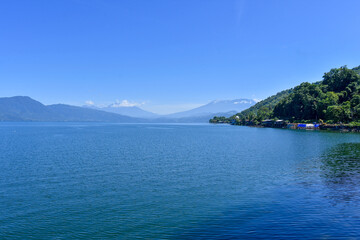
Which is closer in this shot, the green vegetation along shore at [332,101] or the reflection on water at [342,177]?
the reflection on water at [342,177]

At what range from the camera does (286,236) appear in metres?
16.6

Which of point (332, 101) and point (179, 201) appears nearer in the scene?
point (179, 201)

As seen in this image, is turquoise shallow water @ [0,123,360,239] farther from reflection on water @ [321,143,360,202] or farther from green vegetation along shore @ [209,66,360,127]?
green vegetation along shore @ [209,66,360,127]

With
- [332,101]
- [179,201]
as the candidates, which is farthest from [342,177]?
[332,101]

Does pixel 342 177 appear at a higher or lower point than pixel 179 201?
higher

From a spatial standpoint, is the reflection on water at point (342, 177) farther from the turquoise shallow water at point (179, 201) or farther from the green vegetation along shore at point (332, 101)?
the green vegetation along shore at point (332, 101)

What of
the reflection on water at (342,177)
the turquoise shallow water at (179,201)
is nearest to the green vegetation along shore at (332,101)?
the reflection on water at (342,177)

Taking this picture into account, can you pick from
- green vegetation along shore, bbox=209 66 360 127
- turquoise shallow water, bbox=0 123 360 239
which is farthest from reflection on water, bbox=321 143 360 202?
green vegetation along shore, bbox=209 66 360 127

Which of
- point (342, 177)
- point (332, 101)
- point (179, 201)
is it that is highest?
point (332, 101)

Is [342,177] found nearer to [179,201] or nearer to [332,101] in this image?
[179,201]

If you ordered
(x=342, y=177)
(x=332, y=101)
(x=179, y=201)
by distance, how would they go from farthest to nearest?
(x=332, y=101) → (x=342, y=177) → (x=179, y=201)

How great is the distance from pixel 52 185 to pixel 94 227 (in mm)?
13696

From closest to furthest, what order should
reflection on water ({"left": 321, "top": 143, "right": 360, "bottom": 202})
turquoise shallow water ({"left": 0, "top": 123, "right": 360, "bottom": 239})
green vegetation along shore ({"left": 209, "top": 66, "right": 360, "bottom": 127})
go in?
1. turquoise shallow water ({"left": 0, "top": 123, "right": 360, "bottom": 239})
2. reflection on water ({"left": 321, "top": 143, "right": 360, "bottom": 202})
3. green vegetation along shore ({"left": 209, "top": 66, "right": 360, "bottom": 127})

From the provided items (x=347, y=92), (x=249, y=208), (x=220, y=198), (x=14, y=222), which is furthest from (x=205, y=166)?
(x=347, y=92)
